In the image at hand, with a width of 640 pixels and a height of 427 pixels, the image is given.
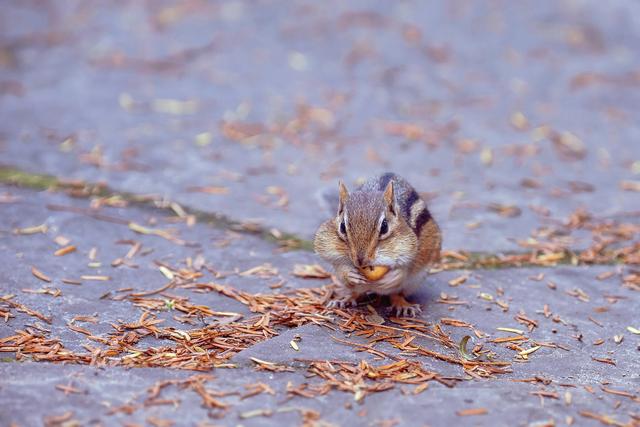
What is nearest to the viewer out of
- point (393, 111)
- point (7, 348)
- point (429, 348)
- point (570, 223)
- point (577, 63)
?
point (7, 348)

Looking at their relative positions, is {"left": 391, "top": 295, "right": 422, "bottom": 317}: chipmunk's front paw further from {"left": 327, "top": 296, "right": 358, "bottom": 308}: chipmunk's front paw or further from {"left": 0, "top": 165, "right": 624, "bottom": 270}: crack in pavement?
{"left": 0, "top": 165, "right": 624, "bottom": 270}: crack in pavement

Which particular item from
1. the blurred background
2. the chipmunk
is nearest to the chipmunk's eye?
the chipmunk

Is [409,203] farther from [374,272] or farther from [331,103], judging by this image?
[331,103]

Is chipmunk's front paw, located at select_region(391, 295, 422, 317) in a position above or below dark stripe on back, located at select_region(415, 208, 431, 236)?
below

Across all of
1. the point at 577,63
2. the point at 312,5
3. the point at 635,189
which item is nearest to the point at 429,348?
the point at 635,189

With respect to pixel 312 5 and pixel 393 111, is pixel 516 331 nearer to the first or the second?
pixel 393 111

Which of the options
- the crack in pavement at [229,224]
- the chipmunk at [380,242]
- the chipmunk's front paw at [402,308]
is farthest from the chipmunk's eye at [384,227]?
the crack in pavement at [229,224]

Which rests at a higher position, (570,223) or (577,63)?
(577,63)
